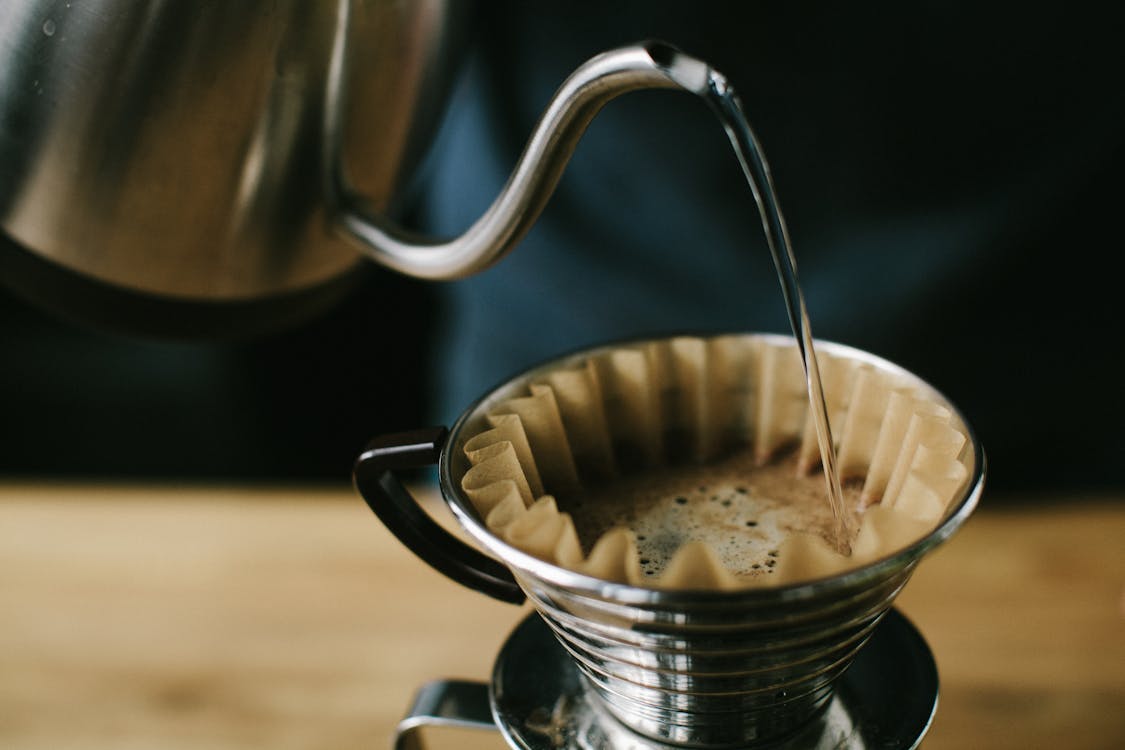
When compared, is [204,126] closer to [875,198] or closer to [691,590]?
[691,590]

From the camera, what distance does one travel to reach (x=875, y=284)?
1.00m

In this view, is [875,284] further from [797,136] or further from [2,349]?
[2,349]

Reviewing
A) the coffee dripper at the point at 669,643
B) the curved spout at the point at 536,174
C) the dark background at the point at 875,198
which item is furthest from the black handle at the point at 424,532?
the dark background at the point at 875,198

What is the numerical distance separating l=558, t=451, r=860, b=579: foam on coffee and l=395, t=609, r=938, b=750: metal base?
77mm

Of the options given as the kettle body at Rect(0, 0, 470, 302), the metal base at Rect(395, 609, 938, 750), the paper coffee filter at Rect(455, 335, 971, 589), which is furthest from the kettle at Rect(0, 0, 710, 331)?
the metal base at Rect(395, 609, 938, 750)

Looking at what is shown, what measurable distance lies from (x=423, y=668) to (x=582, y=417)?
0.95 ft

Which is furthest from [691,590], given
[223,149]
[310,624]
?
[310,624]

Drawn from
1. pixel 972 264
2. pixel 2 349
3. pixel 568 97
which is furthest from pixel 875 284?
pixel 2 349

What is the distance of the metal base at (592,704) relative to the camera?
54 cm

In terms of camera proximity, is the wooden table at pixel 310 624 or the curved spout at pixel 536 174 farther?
the wooden table at pixel 310 624

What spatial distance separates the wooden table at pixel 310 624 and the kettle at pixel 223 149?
265 mm

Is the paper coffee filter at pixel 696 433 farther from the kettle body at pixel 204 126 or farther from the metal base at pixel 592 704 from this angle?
the kettle body at pixel 204 126

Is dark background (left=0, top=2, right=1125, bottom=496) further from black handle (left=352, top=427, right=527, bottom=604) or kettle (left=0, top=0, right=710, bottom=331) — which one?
black handle (left=352, top=427, right=527, bottom=604)

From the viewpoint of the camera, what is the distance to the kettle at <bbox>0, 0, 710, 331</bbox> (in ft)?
1.94
